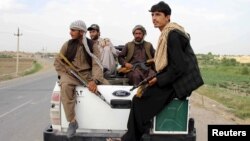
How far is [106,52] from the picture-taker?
7832mm

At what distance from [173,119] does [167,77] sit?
522mm

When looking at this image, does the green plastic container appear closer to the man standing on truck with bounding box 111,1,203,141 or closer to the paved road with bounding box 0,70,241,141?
the man standing on truck with bounding box 111,1,203,141

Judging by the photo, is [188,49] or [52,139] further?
[52,139]

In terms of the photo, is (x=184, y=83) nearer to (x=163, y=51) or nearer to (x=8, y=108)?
(x=163, y=51)

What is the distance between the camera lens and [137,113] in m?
4.96

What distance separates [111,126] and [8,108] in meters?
8.89

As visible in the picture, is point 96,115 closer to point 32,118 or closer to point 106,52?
point 106,52

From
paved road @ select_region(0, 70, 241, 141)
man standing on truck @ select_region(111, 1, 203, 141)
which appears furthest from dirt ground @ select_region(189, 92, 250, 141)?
man standing on truck @ select_region(111, 1, 203, 141)

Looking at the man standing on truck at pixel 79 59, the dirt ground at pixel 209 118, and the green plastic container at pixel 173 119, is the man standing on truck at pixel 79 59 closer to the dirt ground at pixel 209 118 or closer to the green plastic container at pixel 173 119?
the green plastic container at pixel 173 119

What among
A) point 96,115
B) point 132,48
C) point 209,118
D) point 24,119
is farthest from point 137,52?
point 209,118

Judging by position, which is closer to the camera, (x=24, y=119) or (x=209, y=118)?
(x=24, y=119)

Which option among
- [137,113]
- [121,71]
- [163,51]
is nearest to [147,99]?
[137,113]

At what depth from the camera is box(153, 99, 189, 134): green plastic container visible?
4.96 metres

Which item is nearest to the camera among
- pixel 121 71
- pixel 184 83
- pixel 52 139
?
pixel 184 83
